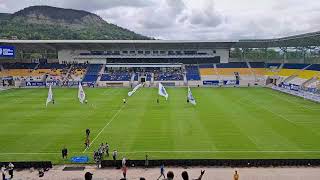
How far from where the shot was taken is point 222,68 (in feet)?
324

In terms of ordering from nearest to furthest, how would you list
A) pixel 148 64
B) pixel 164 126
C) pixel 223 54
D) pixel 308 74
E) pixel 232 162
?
pixel 232 162 < pixel 164 126 < pixel 308 74 < pixel 148 64 < pixel 223 54

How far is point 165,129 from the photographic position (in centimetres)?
3559

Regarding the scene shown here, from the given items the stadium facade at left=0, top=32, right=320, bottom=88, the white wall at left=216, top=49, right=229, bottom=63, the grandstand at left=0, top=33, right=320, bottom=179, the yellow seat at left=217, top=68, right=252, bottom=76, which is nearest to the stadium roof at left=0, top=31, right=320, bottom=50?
the stadium facade at left=0, top=32, right=320, bottom=88

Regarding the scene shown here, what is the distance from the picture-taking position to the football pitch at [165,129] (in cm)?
2789

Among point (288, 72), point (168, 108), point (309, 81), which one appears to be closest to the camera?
point (168, 108)

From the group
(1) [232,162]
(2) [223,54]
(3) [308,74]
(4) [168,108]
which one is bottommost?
(1) [232,162]

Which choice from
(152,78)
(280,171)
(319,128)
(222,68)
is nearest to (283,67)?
(222,68)

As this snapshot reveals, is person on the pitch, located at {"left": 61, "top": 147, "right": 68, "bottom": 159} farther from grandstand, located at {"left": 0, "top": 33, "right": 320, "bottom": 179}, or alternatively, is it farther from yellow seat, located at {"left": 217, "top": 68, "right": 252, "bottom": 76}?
yellow seat, located at {"left": 217, "top": 68, "right": 252, "bottom": 76}

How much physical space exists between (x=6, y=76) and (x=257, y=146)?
255 ft

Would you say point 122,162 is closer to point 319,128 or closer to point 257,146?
point 257,146

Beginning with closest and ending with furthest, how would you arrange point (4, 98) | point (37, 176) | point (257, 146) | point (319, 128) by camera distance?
point (37, 176) < point (257, 146) < point (319, 128) < point (4, 98)

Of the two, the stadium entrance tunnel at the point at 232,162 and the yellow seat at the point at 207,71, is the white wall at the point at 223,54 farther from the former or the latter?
the stadium entrance tunnel at the point at 232,162

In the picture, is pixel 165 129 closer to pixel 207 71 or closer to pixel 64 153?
pixel 64 153

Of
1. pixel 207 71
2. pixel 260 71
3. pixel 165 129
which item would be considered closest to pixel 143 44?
pixel 207 71
